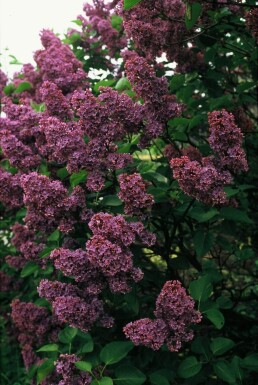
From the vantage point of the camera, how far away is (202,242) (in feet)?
8.48

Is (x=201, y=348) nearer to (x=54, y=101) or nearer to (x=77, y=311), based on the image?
(x=77, y=311)

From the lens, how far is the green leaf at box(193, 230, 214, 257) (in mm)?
2554

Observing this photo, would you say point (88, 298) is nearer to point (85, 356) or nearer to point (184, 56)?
point (85, 356)

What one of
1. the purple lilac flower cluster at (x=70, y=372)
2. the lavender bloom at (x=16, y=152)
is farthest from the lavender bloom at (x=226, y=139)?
the purple lilac flower cluster at (x=70, y=372)

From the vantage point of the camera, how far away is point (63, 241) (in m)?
2.71

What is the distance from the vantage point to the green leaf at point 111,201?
2410 millimetres

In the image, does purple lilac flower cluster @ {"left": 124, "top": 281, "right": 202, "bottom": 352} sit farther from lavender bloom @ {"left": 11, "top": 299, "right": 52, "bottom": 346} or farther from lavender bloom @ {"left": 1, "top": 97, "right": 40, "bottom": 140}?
lavender bloom @ {"left": 1, "top": 97, "right": 40, "bottom": 140}

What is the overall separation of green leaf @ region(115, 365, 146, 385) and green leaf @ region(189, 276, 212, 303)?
448 mm

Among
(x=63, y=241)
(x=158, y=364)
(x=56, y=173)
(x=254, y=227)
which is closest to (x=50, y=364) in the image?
(x=63, y=241)

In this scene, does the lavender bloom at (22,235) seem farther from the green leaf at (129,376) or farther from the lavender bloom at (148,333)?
the lavender bloom at (148,333)

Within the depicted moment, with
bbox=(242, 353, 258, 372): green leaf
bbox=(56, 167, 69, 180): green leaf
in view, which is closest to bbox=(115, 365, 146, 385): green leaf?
bbox=(242, 353, 258, 372): green leaf

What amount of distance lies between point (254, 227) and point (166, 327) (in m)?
2.32

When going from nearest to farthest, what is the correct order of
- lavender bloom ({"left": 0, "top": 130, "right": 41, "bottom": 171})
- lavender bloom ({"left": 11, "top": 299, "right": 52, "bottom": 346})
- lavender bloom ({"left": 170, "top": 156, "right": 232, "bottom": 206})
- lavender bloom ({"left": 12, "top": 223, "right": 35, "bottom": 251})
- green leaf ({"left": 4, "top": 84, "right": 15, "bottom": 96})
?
lavender bloom ({"left": 170, "top": 156, "right": 232, "bottom": 206})
lavender bloom ({"left": 0, "top": 130, "right": 41, "bottom": 171})
lavender bloom ({"left": 11, "top": 299, "right": 52, "bottom": 346})
lavender bloom ({"left": 12, "top": 223, "right": 35, "bottom": 251})
green leaf ({"left": 4, "top": 84, "right": 15, "bottom": 96})

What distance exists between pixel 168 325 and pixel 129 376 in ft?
1.21
